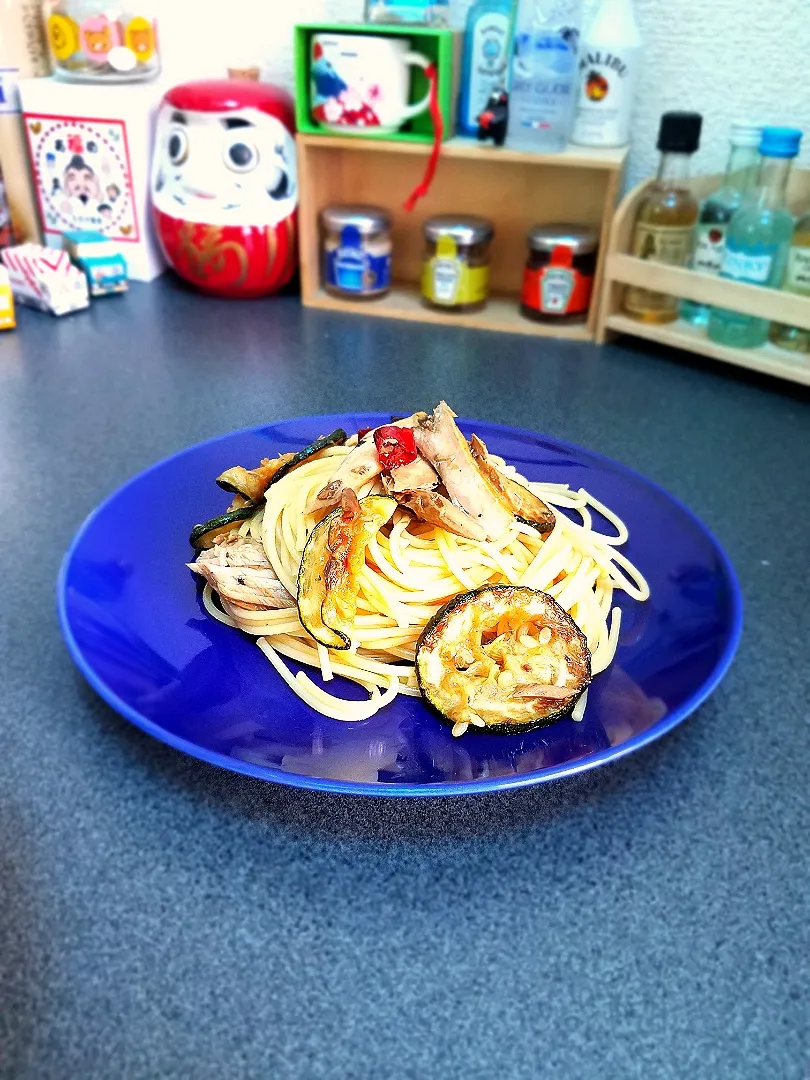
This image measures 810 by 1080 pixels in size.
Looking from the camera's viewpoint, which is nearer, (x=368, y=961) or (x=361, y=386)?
(x=368, y=961)

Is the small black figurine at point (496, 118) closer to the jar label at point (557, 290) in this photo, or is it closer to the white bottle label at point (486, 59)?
the white bottle label at point (486, 59)

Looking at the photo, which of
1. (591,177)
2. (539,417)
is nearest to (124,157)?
(591,177)

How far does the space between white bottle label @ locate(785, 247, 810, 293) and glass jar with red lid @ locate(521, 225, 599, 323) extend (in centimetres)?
31

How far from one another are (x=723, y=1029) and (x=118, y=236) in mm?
1639

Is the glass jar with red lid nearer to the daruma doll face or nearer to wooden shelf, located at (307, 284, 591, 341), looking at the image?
wooden shelf, located at (307, 284, 591, 341)

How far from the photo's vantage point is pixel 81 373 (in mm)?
1357

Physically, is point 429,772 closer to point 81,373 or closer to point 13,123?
point 81,373

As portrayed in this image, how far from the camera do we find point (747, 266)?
1.27 metres

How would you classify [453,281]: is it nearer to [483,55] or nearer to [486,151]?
[486,151]

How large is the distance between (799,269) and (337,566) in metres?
0.92

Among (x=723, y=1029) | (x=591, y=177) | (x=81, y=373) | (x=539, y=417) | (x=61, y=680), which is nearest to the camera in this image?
(x=723, y=1029)

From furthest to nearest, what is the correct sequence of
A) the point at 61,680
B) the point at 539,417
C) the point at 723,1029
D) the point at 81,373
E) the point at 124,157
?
1. the point at 124,157
2. the point at 81,373
3. the point at 539,417
4. the point at 61,680
5. the point at 723,1029

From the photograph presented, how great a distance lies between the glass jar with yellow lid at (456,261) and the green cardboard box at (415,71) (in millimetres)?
138

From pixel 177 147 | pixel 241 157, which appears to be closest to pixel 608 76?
pixel 241 157
